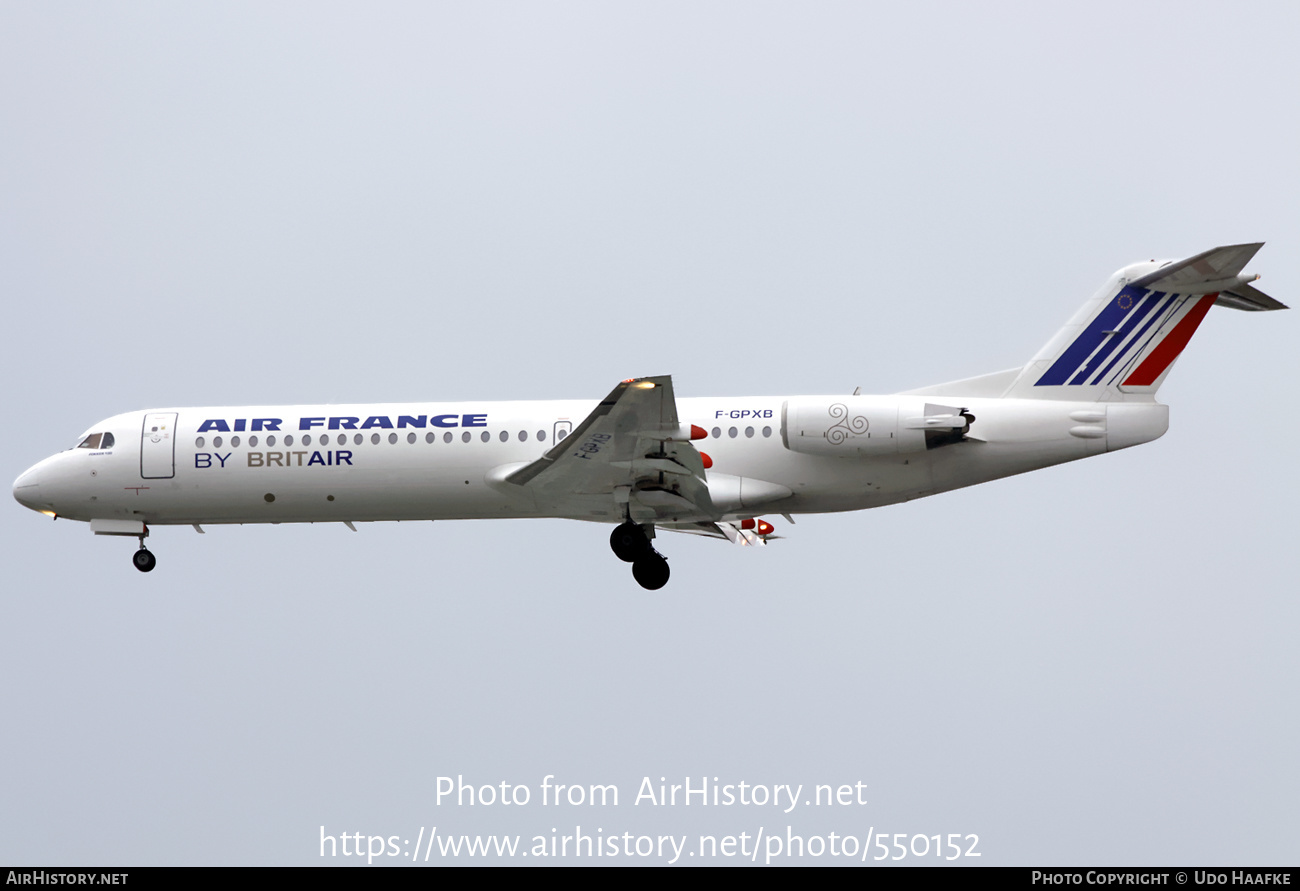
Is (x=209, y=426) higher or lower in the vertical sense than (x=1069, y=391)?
higher

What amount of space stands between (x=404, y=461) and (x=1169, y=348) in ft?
38.3

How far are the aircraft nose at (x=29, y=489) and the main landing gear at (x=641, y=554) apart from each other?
9.85 m

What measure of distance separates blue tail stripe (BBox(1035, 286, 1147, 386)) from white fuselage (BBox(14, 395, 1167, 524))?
0.47 metres

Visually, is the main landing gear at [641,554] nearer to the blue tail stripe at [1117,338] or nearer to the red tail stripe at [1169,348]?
the blue tail stripe at [1117,338]

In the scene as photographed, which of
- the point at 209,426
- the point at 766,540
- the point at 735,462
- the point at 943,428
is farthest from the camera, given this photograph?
the point at 766,540

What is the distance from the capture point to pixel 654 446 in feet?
64.0

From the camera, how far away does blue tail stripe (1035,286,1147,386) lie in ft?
67.1

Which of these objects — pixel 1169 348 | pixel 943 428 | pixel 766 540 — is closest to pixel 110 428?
pixel 766 540

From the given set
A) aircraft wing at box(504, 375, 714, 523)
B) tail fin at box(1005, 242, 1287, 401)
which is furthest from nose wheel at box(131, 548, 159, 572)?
tail fin at box(1005, 242, 1287, 401)

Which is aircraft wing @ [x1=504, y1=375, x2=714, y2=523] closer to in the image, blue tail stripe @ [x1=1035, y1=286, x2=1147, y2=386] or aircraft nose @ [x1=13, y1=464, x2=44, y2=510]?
blue tail stripe @ [x1=1035, y1=286, x2=1147, y2=386]

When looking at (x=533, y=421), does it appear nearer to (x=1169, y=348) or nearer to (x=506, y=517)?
(x=506, y=517)

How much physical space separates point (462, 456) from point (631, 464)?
2.94 meters

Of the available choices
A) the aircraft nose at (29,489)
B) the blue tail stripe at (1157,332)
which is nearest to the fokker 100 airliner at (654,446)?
the blue tail stripe at (1157,332)

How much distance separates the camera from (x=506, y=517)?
855 inches
